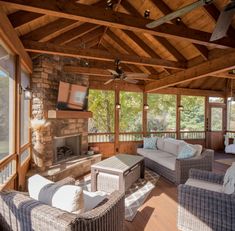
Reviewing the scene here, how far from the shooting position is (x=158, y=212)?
10.4ft

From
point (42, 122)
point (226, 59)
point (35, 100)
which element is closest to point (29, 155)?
point (42, 122)

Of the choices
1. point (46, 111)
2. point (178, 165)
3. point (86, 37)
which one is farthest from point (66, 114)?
point (178, 165)

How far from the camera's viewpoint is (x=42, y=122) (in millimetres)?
4578

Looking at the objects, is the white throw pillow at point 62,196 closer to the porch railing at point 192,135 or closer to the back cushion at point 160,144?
the back cushion at point 160,144

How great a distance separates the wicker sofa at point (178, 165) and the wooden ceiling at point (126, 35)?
81.8 inches

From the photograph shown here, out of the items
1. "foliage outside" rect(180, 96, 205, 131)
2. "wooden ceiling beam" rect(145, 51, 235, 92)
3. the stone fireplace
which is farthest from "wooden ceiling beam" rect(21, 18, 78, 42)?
"foliage outside" rect(180, 96, 205, 131)

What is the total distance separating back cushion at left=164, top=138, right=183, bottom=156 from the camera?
17.4 ft

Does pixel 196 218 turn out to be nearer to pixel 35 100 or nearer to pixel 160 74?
pixel 35 100

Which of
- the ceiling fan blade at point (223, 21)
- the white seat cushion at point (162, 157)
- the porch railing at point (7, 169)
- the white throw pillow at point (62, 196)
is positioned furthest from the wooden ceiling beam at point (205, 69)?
the porch railing at point (7, 169)

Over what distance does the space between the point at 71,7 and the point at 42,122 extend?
295 cm

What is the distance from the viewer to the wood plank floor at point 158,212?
275 cm

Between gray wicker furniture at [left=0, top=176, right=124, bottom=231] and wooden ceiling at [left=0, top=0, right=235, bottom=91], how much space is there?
2.31m

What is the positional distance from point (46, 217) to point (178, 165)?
330cm

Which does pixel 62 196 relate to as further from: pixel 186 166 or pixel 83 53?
pixel 83 53
